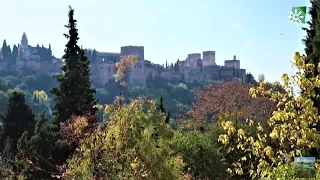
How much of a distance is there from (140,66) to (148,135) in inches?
4500

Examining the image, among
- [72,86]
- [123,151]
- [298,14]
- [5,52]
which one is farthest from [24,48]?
[298,14]

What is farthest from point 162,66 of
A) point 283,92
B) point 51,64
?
point 283,92

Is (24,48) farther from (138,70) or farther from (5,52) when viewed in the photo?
(138,70)

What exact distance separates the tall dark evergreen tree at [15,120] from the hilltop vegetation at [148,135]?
0.17 feet

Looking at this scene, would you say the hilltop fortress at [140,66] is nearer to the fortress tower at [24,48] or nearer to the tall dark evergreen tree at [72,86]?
the fortress tower at [24,48]

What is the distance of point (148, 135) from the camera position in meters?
13.8

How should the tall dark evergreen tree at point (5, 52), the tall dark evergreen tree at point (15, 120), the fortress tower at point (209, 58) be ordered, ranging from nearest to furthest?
the tall dark evergreen tree at point (15, 120) → the tall dark evergreen tree at point (5, 52) → the fortress tower at point (209, 58)

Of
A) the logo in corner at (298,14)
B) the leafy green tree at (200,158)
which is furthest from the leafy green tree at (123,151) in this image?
the leafy green tree at (200,158)

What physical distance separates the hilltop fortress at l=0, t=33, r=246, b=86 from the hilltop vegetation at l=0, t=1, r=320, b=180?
92535 millimetres

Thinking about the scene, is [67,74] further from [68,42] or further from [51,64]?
[51,64]

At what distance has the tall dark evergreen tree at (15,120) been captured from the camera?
29297mm

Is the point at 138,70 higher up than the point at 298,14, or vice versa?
the point at 298,14

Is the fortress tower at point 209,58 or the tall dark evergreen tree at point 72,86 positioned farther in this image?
the fortress tower at point 209,58

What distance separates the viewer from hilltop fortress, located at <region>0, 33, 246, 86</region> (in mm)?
131663
